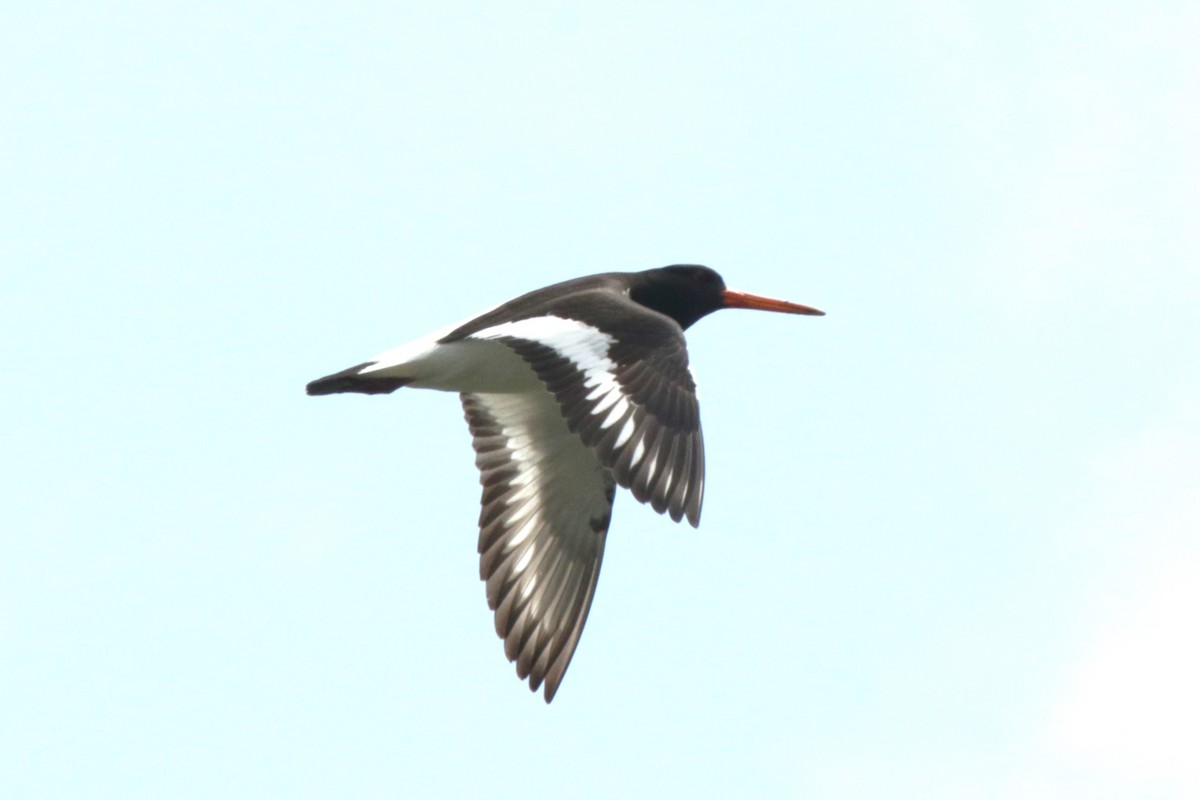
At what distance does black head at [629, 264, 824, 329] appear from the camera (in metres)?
14.4

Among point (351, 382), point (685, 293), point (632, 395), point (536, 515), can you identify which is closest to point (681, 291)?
point (685, 293)

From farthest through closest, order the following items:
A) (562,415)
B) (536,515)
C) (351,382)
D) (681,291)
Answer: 1. (681,291)
2. (536,515)
3. (351,382)
4. (562,415)

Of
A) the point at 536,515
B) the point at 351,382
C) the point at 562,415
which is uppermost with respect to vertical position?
the point at 351,382

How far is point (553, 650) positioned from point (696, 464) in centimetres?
306

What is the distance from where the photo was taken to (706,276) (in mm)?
14898

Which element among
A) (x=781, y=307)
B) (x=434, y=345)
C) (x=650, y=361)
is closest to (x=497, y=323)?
(x=434, y=345)

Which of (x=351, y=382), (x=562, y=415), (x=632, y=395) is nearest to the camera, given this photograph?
(x=632, y=395)

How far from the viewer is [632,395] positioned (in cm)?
1095

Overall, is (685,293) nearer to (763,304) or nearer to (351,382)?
(763,304)

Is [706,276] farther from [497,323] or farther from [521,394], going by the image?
[497,323]

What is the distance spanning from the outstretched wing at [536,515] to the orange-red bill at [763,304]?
1.99m

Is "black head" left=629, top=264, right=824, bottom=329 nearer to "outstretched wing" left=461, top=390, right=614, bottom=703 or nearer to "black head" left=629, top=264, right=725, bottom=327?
"black head" left=629, top=264, right=725, bottom=327

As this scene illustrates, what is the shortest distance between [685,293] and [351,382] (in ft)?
10.4

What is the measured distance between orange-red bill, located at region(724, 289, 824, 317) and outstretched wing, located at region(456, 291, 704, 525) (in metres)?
3.29
